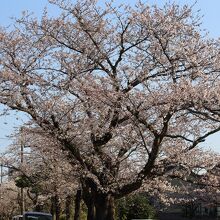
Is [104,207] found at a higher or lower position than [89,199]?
lower

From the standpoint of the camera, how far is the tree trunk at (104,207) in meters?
15.0

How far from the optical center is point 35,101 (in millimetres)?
13883

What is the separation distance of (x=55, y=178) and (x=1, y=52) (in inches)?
300

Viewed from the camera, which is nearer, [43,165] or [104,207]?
[104,207]

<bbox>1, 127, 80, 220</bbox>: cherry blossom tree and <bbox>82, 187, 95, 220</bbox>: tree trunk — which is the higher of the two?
<bbox>1, 127, 80, 220</bbox>: cherry blossom tree

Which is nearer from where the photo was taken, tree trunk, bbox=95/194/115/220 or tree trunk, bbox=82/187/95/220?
tree trunk, bbox=95/194/115/220

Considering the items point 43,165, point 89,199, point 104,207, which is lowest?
point 104,207

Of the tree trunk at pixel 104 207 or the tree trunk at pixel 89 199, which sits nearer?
the tree trunk at pixel 104 207

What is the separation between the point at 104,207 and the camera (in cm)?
1504

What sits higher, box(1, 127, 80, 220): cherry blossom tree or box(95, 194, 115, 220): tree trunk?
box(1, 127, 80, 220): cherry blossom tree

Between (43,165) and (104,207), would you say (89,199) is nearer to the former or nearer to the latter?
(104,207)

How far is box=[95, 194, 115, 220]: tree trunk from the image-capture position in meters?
15.0

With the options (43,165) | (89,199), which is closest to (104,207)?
(89,199)

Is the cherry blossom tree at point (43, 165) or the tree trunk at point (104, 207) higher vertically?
the cherry blossom tree at point (43, 165)
